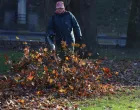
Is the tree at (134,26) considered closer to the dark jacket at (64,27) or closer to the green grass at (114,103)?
the dark jacket at (64,27)

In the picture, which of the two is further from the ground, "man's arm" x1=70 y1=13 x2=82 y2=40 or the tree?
"man's arm" x1=70 y1=13 x2=82 y2=40

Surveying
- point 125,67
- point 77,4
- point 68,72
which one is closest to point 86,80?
point 68,72

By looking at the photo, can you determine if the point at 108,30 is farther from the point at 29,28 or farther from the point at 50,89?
the point at 50,89

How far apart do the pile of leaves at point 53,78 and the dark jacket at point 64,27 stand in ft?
6.53

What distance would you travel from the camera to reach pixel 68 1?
18438mm

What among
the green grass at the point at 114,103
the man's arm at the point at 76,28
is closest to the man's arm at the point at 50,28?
the man's arm at the point at 76,28

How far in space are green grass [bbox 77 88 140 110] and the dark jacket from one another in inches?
101

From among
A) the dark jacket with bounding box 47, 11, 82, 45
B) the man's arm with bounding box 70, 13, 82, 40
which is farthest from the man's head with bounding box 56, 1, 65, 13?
the man's arm with bounding box 70, 13, 82, 40

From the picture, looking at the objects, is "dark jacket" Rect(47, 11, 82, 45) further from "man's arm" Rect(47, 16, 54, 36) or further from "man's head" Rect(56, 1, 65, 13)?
"man's head" Rect(56, 1, 65, 13)

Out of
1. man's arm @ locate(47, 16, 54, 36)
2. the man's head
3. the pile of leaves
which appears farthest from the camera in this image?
man's arm @ locate(47, 16, 54, 36)

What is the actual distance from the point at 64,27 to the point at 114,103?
3345 millimetres

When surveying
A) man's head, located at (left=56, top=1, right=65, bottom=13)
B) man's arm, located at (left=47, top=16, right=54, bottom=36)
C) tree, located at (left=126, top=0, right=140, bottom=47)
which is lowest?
tree, located at (left=126, top=0, right=140, bottom=47)

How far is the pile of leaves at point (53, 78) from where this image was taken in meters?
9.73

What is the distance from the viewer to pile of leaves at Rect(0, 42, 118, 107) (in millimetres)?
9727
